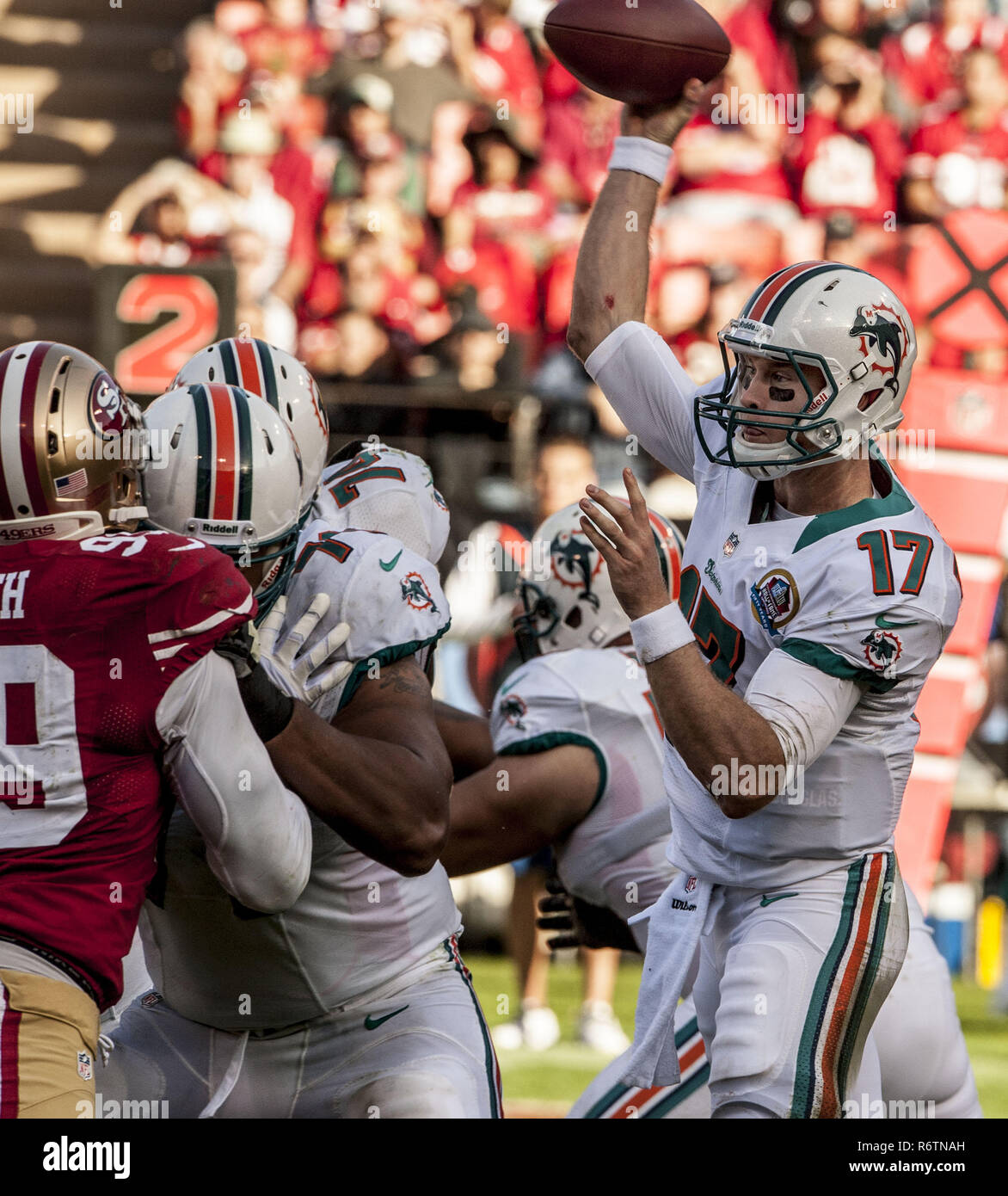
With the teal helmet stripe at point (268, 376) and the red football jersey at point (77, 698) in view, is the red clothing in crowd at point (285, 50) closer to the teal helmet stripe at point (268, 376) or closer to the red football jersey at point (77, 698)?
the teal helmet stripe at point (268, 376)

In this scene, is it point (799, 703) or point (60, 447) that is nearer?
point (60, 447)

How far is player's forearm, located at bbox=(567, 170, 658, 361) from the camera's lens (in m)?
3.43

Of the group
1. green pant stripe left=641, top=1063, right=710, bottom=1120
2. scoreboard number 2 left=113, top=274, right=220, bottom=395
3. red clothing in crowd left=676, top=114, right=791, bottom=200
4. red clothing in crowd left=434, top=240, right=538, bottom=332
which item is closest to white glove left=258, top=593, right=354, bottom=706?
green pant stripe left=641, top=1063, right=710, bottom=1120

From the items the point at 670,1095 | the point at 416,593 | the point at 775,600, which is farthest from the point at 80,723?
the point at 670,1095

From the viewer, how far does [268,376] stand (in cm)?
307

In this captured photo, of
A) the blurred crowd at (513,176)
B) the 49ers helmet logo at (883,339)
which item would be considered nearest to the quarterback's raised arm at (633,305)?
the 49ers helmet logo at (883,339)

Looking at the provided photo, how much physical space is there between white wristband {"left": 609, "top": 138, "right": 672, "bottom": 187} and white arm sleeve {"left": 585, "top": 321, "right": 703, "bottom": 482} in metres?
0.32

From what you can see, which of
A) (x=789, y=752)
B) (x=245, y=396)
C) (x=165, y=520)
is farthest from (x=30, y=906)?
(x=789, y=752)

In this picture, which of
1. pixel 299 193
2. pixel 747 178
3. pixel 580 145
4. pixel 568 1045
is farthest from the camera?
pixel 580 145

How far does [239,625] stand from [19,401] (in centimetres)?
43

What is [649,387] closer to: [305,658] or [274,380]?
[274,380]

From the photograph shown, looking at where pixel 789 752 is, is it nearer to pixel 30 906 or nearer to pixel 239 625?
pixel 239 625

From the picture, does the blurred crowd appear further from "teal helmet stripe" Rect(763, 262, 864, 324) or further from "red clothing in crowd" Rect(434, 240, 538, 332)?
"teal helmet stripe" Rect(763, 262, 864, 324)

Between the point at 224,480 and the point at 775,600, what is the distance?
92 centimetres
